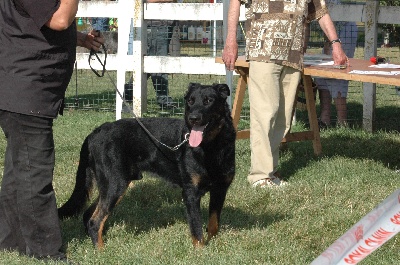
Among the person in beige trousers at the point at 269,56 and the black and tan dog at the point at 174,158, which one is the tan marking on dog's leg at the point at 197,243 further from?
the person in beige trousers at the point at 269,56

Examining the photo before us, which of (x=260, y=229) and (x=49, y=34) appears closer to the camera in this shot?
(x=49, y=34)

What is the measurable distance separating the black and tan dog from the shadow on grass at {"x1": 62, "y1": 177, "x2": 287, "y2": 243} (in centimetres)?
17

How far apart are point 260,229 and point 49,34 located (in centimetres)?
194

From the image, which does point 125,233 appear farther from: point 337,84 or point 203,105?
point 337,84

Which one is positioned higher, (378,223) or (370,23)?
(370,23)

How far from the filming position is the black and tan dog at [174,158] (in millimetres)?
4555

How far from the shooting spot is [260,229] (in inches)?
192

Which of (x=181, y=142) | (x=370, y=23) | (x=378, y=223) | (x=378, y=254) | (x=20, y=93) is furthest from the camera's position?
(x=370, y=23)

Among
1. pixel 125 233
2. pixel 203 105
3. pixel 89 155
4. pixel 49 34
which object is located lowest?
pixel 125 233

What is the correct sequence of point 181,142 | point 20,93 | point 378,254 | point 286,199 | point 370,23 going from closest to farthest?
point 20,93 < point 378,254 < point 181,142 < point 286,199 < point 370,23

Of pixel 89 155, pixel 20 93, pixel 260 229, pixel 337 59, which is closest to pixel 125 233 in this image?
pixel 89 155

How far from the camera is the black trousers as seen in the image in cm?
402

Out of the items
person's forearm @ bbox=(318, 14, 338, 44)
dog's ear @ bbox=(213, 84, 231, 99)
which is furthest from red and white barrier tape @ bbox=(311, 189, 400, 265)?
person's forearm @ bbox=(318, 14, 338, 44)

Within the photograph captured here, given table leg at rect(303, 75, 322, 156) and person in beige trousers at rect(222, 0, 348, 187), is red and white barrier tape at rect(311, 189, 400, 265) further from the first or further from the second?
table leg at rect(303, 75, 322, 156)
